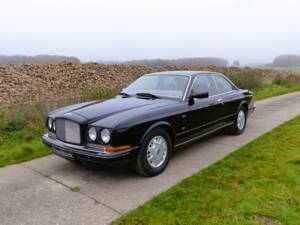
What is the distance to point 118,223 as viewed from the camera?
284 centimetres

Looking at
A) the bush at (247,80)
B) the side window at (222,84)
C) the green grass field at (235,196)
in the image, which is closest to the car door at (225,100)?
the side window at (222,84)

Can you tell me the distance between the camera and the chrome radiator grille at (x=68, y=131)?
12.0 feet

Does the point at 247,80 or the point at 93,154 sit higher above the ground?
the point at 247,80

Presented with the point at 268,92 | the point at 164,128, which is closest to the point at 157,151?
the point at 164,128

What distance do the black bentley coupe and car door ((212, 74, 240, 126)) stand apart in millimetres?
23

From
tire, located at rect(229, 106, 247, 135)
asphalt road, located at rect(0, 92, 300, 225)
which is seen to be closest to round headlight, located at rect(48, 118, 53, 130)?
asphalt road, located at rect(0, 92, 300, 225)

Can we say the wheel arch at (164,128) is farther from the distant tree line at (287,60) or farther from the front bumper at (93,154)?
the distant tree line at (287,60)

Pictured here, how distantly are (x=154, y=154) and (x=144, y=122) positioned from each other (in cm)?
55

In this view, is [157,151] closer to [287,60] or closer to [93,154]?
[93,154]

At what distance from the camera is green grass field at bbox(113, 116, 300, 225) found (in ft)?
9.44

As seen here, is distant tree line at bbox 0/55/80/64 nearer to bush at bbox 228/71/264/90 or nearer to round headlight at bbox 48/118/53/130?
bush at bbox 228/71/264/90

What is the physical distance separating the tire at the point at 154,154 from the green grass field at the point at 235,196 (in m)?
0.47

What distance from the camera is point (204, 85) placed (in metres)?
5.11

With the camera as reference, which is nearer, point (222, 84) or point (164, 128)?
point (164, 128)
